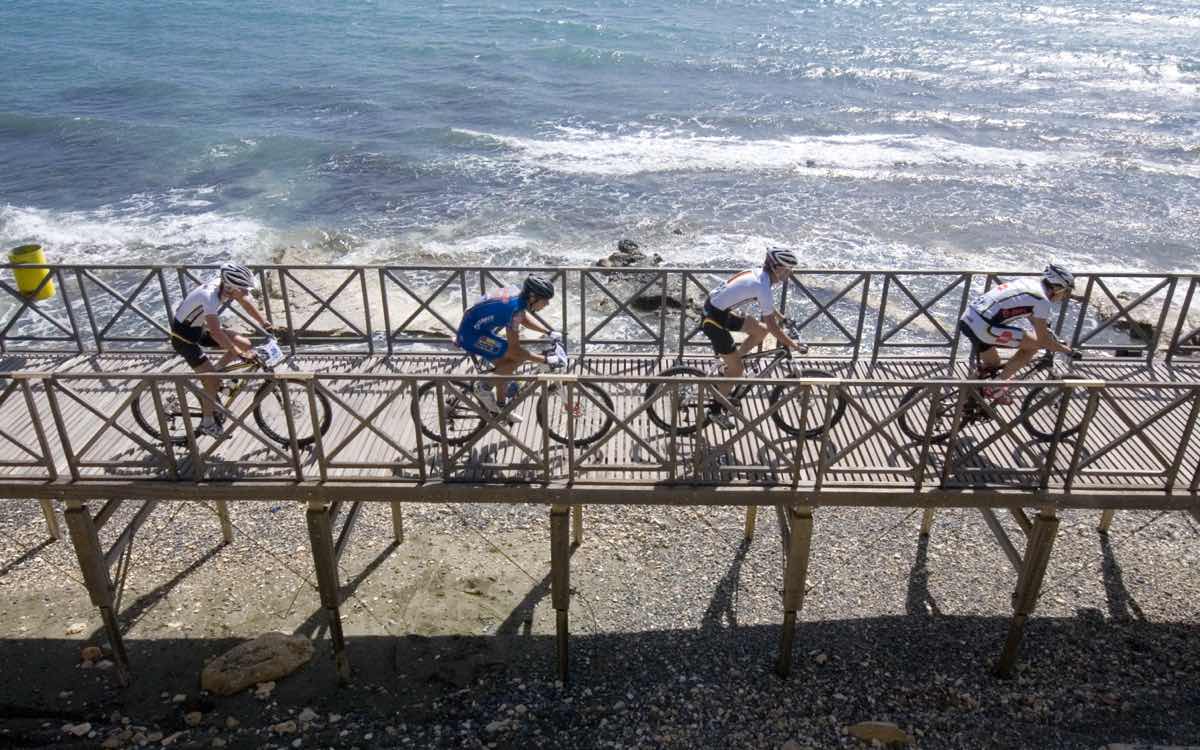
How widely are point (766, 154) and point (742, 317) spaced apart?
31.2 m

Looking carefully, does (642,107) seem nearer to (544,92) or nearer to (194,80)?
(544,92)

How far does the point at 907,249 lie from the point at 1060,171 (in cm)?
1265

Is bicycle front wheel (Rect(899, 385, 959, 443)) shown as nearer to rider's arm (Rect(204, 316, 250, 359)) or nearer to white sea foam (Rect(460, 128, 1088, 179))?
rider's arm (Rect(204, 316, 250, 359))

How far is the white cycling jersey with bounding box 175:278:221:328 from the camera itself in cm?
1027

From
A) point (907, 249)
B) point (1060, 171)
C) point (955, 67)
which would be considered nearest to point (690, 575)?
point (907, 249)

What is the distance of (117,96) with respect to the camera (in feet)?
157

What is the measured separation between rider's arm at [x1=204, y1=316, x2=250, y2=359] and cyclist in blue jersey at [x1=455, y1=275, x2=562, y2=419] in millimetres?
2534

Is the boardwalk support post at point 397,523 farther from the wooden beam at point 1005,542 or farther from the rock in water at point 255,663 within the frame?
the wooden beam at point 1005,542

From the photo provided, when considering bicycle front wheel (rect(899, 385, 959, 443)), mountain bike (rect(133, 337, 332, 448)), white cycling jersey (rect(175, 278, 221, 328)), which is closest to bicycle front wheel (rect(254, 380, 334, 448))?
mountain bike (rect(133, 337, 332, 448))

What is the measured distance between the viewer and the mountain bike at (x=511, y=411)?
9461 mm

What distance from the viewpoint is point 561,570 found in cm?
1069

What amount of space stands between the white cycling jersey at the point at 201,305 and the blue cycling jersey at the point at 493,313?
9.08 feet

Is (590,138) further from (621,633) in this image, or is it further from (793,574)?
(793,574)

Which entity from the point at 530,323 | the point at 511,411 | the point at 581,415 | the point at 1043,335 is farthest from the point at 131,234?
the point at 1043,335
